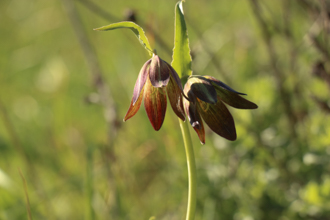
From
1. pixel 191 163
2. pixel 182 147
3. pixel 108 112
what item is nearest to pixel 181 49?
pixel 191 163

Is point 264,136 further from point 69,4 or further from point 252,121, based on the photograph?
point 69,4

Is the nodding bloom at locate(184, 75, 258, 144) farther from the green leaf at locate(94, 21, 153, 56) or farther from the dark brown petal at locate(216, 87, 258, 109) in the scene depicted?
the green leaf at locate(94, 21, 153, 56)

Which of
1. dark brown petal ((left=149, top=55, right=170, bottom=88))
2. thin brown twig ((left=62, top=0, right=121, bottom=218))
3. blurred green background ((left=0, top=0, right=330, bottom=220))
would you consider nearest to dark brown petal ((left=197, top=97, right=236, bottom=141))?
dark brown petal ((left=149, top=55, right=170, bottom=88))

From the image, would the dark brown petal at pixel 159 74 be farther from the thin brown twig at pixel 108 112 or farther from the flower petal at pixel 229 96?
the thin brown twig at pixel 108 112

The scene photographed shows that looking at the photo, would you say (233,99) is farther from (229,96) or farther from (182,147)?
(182,147)

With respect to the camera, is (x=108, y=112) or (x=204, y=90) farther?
(x=108, y=112)

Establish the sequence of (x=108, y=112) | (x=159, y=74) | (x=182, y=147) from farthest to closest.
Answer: (x=182, y=147)
(x=108, y=112)
(x=159, y=74)

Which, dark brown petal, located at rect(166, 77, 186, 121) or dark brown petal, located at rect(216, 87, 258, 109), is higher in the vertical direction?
dark brown petal, located at rect(166, 77, 186, 121)
